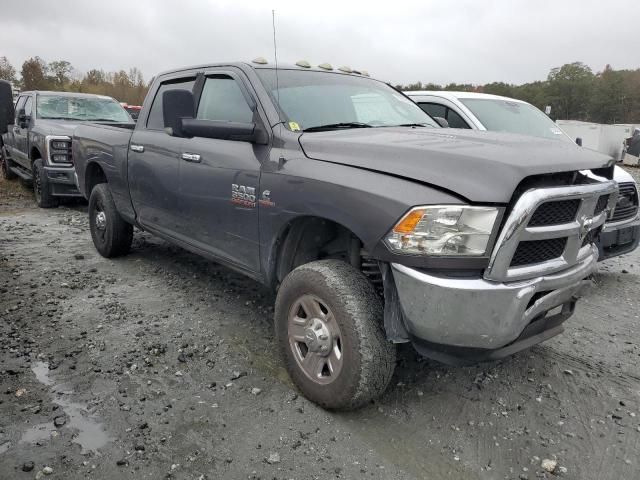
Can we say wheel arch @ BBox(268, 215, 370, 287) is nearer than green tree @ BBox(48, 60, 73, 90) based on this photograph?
Yes

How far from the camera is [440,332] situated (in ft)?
7.67

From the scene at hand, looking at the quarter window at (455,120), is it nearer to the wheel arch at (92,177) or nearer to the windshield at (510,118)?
the windshield at (510,118)

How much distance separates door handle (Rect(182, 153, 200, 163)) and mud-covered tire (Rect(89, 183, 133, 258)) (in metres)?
1.75

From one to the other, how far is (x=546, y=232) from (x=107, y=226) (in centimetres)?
441

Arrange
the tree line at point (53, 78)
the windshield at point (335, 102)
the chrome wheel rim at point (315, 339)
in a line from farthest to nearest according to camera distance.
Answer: the tree line at point (53, 78) → the windshield at point (335, 102) → the chrome wheel rim at point (315, 339)

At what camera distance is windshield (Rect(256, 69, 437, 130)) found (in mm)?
3354

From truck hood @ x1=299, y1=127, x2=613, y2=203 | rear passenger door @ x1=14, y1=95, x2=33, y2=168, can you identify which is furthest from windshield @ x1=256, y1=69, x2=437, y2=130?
rear passenger door @ x1=14, y1=95, x2=33, y2=168

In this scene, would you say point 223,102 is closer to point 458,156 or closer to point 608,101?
point 458,156

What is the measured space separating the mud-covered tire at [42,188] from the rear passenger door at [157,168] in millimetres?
4295

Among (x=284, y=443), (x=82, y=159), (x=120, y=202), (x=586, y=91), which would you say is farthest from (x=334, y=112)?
(x=586, y=91)

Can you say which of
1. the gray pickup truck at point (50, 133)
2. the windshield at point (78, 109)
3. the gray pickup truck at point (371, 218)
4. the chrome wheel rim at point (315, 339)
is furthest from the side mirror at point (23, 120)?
the chrome wheel rim at point (315, 339)

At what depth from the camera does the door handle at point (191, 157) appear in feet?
12.3

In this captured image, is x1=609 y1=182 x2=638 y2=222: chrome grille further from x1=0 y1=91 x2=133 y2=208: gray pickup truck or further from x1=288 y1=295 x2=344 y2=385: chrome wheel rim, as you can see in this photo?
x1=0 y1=91 x2=133 y2=208: gray pickup truck

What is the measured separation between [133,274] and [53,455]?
2.84 m
